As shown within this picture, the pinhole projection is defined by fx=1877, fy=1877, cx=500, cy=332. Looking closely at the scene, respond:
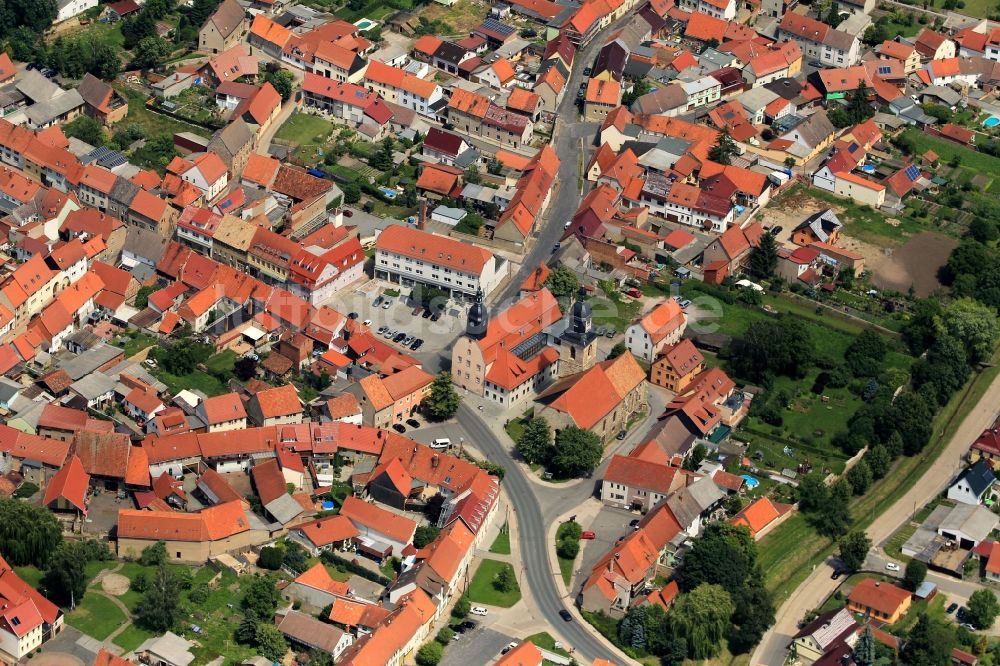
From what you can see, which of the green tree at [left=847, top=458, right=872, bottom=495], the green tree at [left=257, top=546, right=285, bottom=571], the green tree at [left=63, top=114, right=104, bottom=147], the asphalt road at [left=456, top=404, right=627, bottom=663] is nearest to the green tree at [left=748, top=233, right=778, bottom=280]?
the green tree at [left=847, top=458, right=872, bottom=495]

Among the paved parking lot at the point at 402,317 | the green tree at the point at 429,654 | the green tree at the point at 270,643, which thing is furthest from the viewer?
the paved parking lot at the point at 402,317

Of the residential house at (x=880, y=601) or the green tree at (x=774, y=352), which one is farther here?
the green tree at (x=774, y=352)

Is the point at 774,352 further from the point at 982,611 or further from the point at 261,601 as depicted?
the point at 261,601

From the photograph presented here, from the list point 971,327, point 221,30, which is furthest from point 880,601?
point 221,30

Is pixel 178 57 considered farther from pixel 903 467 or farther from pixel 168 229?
pixel 903 467

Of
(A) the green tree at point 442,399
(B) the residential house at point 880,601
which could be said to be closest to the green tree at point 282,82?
(A) the green tree at point 442,399

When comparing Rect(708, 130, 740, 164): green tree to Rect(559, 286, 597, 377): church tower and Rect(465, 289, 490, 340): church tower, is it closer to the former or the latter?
Rect(559, 286, 597, 377): church tower

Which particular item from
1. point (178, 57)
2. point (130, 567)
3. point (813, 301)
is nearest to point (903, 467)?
point (813, 301)

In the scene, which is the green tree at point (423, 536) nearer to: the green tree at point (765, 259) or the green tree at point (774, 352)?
the green tree at point (774, 352)
